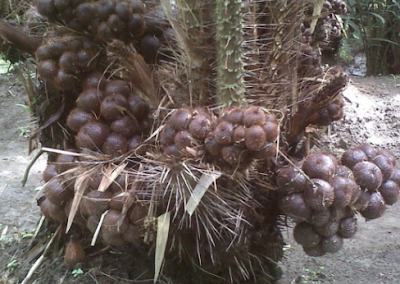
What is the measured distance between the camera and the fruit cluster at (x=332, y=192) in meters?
1.04

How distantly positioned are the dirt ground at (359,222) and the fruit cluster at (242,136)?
0.59 metres

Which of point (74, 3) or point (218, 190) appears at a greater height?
point (74, 3)

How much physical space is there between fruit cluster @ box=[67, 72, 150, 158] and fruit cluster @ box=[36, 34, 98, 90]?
42mm

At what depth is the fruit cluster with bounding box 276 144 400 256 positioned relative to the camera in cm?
104

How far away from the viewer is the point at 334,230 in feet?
3.57

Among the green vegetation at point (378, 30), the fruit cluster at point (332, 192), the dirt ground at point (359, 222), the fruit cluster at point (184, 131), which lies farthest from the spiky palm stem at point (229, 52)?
the green vegetation at point (378, 30)

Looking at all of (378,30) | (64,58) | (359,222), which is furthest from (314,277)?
(378,30)

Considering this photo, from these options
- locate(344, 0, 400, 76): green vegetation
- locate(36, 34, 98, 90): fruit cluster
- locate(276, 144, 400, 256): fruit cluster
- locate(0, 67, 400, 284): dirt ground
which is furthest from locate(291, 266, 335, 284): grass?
locate(344, 0, 400, 76): green vegetation

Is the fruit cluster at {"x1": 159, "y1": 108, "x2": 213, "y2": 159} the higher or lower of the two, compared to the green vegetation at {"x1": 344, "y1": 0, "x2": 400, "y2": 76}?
higher

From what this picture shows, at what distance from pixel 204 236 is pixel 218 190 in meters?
0.15

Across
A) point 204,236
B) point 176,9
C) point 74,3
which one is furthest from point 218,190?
point 74,3

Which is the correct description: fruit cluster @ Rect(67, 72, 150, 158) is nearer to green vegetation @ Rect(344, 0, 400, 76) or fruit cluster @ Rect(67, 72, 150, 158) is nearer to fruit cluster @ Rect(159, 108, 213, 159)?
fruit cluster @ Rect(159, 108, 213, 159)

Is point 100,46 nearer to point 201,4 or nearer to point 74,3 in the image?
point 74,3

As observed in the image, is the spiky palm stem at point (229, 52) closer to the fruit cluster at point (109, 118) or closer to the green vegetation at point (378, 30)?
the fruit cluster at point (109, 118)
